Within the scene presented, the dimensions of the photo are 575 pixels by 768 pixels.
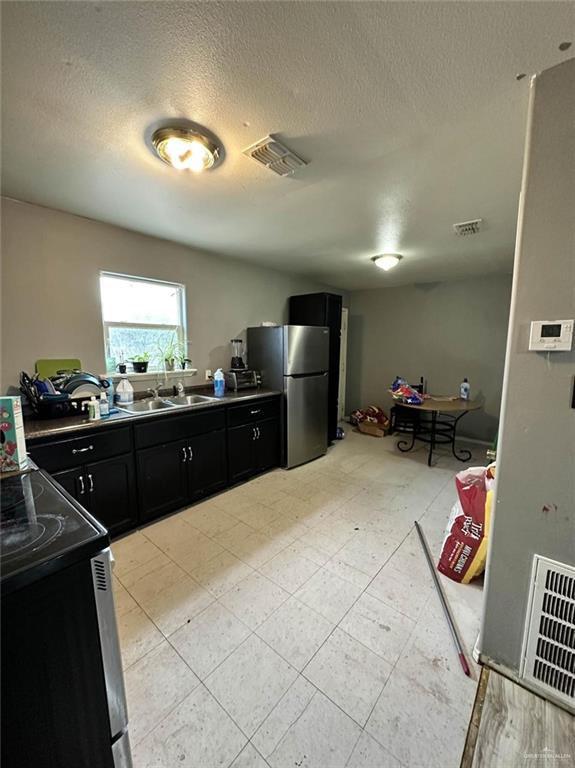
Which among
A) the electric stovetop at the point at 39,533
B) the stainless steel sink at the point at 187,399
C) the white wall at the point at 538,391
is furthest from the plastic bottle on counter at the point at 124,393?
the white wall at the point at 538,391

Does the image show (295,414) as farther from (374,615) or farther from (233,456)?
(374,615)

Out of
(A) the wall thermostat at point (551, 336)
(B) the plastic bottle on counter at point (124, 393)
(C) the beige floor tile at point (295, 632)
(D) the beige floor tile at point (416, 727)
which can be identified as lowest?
(D) the beige floor tile at point (416, 727)

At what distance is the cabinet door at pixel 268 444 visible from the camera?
10.6ft

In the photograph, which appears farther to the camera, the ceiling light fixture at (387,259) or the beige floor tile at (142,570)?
the ceiling light fixture at (387,259)

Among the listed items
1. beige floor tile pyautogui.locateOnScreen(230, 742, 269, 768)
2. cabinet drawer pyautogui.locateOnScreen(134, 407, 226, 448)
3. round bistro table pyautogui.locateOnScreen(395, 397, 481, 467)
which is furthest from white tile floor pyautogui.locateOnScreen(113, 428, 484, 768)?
round bistro table pyautogui.locateOnScreen(395, 397, 481, 467)

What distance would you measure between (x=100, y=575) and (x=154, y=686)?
0.93 metres

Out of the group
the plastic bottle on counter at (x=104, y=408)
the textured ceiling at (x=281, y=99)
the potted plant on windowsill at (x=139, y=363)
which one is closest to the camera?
the textured ceiling at (x=281, y=99)

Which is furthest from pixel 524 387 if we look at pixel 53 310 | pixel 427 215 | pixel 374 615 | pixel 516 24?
pixel 53 310

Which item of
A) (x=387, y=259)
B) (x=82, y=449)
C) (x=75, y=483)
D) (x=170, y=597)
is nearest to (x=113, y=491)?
(x=75, y=483)

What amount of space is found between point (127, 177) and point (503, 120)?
6.44ft

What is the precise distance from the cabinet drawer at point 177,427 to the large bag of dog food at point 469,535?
1969 millimetres

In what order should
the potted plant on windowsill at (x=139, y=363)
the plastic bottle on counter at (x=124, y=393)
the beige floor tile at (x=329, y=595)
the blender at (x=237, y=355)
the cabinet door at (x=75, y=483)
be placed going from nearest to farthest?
the beige floor tile at (x=329, y=595) → the cabinet door at (x=75, y=483) → the plastic bottle on counter at (x=124, y=393) → the potted plant on windowsill at (x=139, y=363) → the blender at (x=237, y=355)

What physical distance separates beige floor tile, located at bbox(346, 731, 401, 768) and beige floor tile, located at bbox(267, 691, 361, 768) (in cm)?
2

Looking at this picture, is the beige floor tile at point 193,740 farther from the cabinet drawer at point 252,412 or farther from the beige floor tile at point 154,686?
the cabinet drawer at point 252,412
